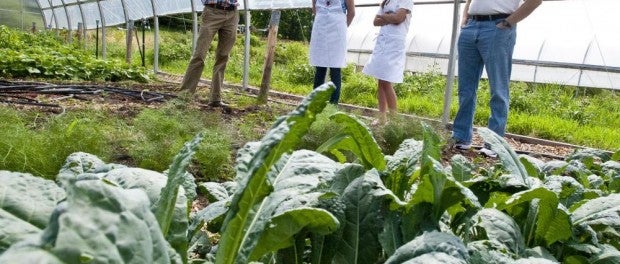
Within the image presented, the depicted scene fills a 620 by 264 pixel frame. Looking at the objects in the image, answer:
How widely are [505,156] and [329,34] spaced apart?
4422mm

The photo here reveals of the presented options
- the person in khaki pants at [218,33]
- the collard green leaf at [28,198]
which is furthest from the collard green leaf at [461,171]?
the person in khaki pants at [218,33]

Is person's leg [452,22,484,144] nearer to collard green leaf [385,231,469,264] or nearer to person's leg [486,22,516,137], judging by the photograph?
person's leg [486,22,516,137]

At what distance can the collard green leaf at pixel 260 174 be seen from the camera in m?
0.90

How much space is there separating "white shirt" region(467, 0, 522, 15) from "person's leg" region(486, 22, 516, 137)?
0.13m

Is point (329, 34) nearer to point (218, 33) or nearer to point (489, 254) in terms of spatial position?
point (218, 33)

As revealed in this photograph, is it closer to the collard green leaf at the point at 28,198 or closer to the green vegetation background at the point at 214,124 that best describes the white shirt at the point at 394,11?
the green vegetation background at the point at 214,124

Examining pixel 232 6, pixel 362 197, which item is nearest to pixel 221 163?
pixel 362 197

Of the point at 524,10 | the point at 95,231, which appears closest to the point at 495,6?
the point at 524,10

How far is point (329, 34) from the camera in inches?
233

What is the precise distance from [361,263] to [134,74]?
10275 millimetres

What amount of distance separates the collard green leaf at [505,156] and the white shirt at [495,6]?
301 centimetres

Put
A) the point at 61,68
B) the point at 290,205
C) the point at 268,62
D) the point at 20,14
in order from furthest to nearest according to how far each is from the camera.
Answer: the point at 20,14 → the point at 61,68 → the point at 268,62 → the point at 290,205

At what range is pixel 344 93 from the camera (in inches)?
409

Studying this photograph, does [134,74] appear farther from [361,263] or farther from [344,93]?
[361,263]
